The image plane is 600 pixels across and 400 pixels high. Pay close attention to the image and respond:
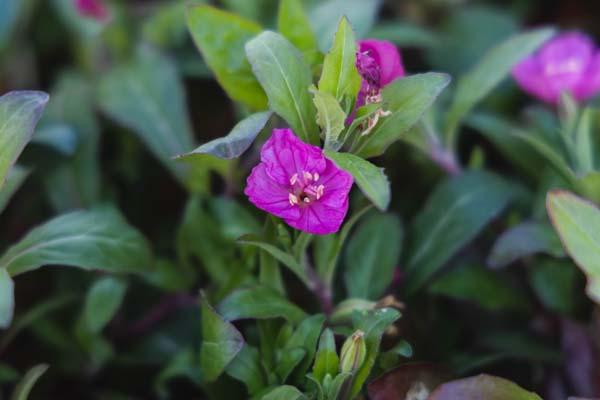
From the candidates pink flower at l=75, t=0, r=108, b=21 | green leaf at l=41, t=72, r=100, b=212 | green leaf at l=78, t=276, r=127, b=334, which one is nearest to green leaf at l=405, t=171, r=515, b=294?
green leaf at l=78, t=276, r=127, b=334

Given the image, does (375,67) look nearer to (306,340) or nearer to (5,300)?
(306,340)

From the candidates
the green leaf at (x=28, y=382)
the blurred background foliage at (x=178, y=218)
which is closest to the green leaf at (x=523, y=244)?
the blurred background foliage at (x=178, y=218)

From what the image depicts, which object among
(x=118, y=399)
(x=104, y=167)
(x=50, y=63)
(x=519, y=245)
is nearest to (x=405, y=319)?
(x=519, y=245)

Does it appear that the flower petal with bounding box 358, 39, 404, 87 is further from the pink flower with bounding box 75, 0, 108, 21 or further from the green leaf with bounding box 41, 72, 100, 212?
the pink flower with bounding box 75, 0, 108, 21

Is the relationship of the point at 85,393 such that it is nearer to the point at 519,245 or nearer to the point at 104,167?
the point at 104,167

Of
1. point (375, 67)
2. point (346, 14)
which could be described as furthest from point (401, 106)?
point (346, 14)
